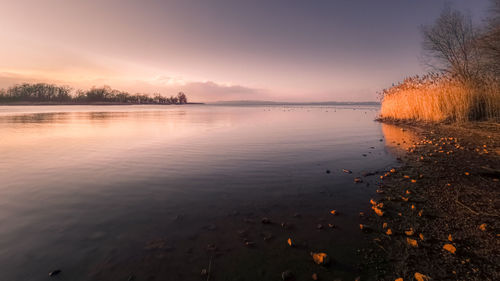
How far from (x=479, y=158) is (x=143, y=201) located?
11621 mm

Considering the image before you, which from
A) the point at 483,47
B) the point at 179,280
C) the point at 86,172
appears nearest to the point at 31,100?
the point at 86,172

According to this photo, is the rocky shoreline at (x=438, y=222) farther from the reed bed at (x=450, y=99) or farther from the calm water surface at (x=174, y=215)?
the reed bed at (x=450, y=99)

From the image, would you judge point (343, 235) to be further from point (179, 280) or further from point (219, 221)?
point (179, 280)

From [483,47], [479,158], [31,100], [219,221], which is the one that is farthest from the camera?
[31,100]

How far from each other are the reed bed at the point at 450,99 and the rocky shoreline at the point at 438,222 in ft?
43.3

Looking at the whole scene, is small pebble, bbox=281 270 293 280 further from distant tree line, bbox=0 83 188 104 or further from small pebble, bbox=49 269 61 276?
distant tree line, bbox=0 83 188 104

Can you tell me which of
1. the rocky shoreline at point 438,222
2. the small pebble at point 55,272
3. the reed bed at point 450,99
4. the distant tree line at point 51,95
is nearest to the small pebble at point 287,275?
the rocky shoreline at point 438,222

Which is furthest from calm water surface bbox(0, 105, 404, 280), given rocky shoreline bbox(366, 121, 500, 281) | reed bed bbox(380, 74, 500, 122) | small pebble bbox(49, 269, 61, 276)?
reed bed bbox(380, 74, 500, 122)

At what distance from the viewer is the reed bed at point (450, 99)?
15609 mm

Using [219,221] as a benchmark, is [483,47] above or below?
above

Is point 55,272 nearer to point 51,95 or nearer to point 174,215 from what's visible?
point 174,215

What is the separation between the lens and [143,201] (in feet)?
16.2

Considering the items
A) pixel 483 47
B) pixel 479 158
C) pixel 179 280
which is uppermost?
pixel 483 47

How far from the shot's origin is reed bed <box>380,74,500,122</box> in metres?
15.6
